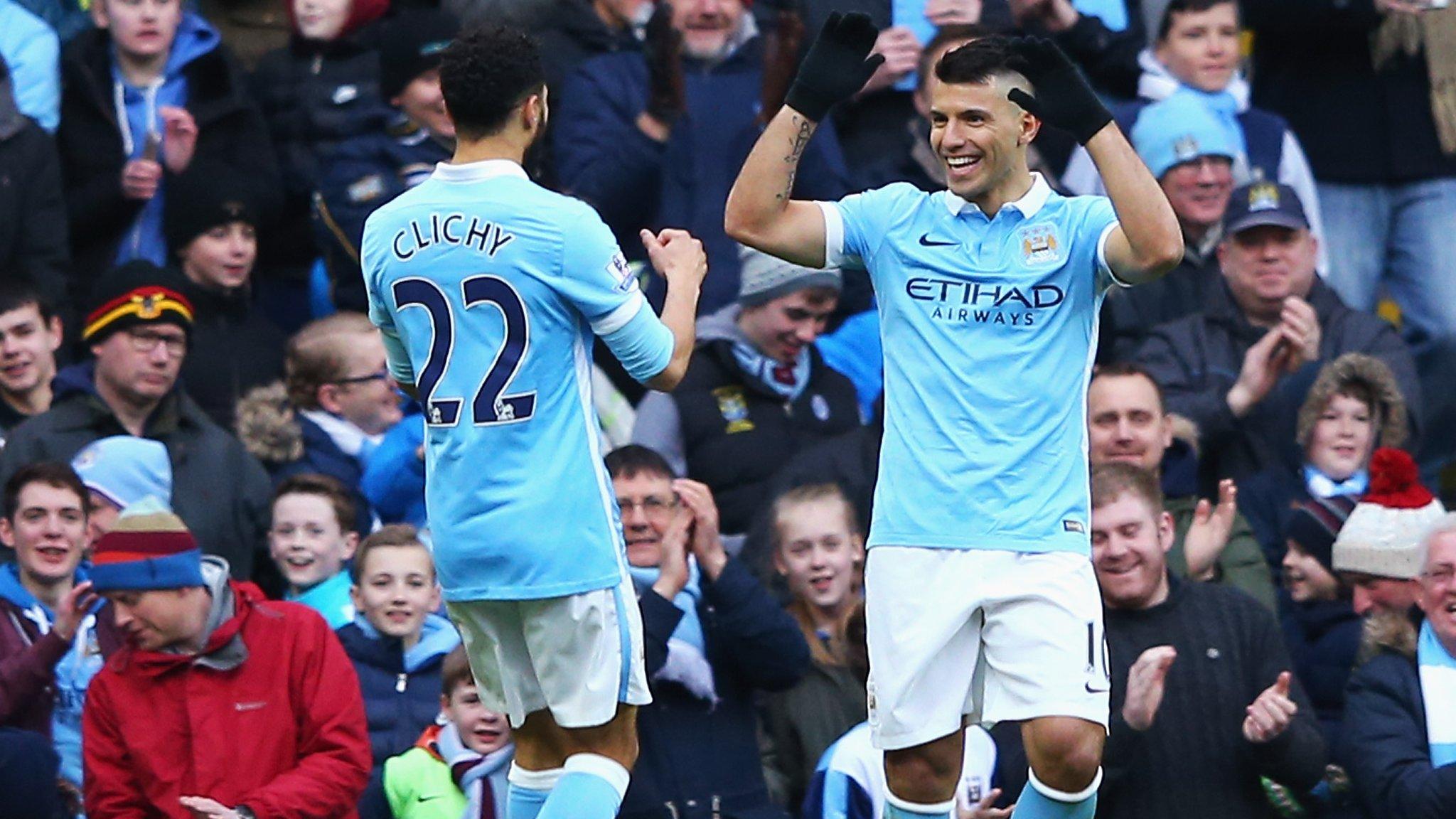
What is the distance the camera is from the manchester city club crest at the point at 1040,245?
21.7ft

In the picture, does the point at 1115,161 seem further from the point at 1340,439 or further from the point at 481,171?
the point at 1340,439

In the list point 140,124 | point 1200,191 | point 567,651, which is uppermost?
point 140,124

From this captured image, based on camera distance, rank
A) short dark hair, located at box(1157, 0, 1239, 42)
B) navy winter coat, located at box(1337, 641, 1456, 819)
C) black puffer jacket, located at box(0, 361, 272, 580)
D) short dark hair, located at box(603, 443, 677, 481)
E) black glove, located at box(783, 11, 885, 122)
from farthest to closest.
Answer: short dark hair, located at box(1157, 0, 1239, 42)
black puffer jacket, located at box(0, 361, 272, 580)
short dark hair, located at box(603, 443, 677, 481)
navy winter coat, located at box(1337, 641, 1456, 819)
black glove, located at box(783, 11, 885, 122)

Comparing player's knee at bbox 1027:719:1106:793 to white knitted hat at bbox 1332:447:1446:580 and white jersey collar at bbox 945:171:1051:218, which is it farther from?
white knitted hat at bbox 1332:447:1446:580

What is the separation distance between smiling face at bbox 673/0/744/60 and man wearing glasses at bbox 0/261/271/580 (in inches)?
95.1

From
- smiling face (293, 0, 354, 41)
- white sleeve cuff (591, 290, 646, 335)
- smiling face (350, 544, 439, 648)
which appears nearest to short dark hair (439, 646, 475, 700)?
smiling face (350, 544, 439, 648)

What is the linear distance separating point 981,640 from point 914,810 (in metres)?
0.47

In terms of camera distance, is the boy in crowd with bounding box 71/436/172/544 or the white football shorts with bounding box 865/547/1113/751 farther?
the boy in crowd with bounding box 71/436/172/544

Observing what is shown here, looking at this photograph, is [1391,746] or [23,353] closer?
[1391,746]

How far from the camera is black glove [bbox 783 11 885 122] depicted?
6.69m

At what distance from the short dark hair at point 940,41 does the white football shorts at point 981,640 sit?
14.4 feet

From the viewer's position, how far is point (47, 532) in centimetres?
853

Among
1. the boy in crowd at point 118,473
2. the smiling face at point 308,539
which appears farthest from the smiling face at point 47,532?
the smiling face at point 308,539

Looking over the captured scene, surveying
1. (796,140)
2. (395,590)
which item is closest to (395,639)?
(395,590)
